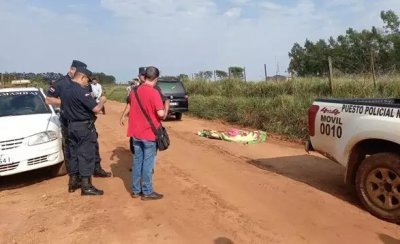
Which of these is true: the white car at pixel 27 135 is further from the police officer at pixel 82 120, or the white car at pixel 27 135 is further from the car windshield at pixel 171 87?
Answer: the car windshield at pixel 171 87

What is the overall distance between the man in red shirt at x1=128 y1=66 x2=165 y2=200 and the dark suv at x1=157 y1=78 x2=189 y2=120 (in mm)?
12757

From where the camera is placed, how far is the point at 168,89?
786 inches

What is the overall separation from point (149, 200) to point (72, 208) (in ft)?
3.37

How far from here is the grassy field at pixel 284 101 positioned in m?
13.8

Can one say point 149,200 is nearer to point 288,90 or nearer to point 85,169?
point 85,169

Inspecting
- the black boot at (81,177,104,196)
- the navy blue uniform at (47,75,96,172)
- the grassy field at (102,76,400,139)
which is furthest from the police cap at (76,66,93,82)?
the grassy field at (102,76,400,139)

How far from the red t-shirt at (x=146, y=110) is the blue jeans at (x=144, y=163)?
110 millimetres

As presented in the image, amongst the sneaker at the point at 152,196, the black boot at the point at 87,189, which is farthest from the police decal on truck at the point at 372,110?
the black boot at the point at 87,189

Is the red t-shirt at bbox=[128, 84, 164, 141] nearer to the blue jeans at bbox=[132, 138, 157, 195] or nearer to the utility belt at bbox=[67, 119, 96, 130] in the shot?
the blue jeans at bbox=[132, 138, 157, 195]

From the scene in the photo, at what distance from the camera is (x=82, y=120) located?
6797 millimetres

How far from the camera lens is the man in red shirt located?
20.8 feet

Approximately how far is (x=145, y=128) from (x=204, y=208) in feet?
4.38

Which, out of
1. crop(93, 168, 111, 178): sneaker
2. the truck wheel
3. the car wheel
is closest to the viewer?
the truck wheel

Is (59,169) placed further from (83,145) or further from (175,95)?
(175,95)
